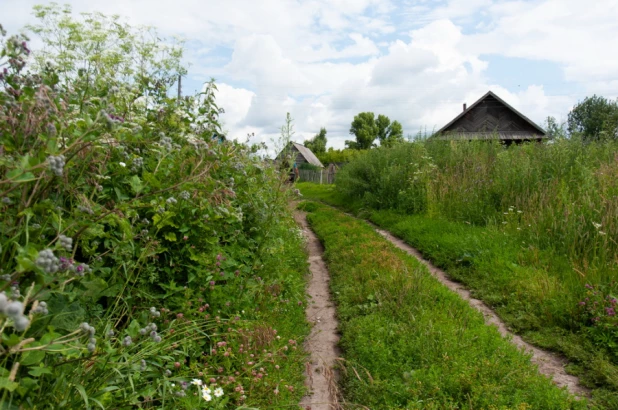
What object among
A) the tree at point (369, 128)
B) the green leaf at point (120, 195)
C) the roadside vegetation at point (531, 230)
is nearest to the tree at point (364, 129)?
the tree at point (369, 128)

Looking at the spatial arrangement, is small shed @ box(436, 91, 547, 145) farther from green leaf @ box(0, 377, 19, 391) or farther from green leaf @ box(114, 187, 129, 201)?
green leaf @ box(0, 377, 19, 391)

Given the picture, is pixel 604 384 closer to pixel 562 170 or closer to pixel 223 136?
pixel 223 136

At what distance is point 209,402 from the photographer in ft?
9.02

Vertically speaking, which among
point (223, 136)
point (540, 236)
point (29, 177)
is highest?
point (223, 136)

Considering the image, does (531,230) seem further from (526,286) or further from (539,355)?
(539,355)

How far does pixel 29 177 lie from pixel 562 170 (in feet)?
29.5

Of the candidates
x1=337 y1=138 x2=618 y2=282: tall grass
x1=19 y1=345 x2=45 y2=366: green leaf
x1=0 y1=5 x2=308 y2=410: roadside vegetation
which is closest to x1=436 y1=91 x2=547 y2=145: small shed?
x1=337 y1=138 x2=618 y2=282: tall grass

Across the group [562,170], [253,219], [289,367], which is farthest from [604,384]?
[562,170]

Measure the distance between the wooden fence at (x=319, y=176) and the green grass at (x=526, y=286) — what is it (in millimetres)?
26459

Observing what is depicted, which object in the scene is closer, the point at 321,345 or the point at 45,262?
the point at 45,262

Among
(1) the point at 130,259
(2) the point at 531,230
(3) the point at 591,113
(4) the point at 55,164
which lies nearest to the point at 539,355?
(2) the point at 531,230

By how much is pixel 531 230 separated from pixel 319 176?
3005cm

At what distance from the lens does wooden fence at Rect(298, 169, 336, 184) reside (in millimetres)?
35322

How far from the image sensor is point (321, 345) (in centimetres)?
446
